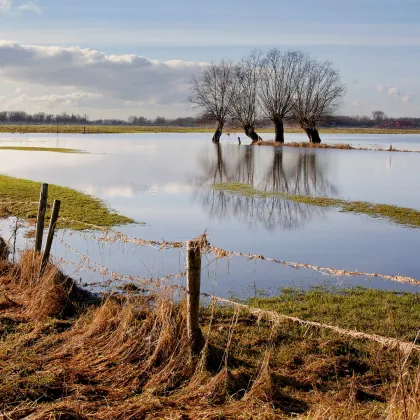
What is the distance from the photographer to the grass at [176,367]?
5250 millimetres

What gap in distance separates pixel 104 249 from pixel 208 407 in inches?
362

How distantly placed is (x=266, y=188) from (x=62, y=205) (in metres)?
11.6

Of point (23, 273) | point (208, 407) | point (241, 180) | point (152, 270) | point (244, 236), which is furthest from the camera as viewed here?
point (241, 180)

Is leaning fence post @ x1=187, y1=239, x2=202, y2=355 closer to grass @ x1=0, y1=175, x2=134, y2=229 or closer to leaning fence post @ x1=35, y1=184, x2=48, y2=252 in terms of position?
leaning fence post @ x1=35, y1=184, x2=48, y2=252

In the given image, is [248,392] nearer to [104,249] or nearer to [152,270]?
[152,270]

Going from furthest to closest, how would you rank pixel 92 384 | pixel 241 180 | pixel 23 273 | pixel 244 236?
pixel 241 180 < pixel 244 236 < pixel 23 273 < pixel 92 384

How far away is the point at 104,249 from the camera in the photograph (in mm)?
14102

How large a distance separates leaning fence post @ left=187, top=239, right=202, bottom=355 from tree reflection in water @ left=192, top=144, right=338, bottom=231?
1143 centimetres

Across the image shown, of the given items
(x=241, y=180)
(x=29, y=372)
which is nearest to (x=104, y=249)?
(x=29, y=372)

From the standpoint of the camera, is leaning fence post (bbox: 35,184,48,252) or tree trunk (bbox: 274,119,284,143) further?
tree trunk (bbox: 274,119,284,143)

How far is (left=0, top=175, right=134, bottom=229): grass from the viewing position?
1819cm

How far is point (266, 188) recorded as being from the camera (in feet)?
93.8

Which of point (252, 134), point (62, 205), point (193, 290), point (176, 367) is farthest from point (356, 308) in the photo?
point (252, 134)

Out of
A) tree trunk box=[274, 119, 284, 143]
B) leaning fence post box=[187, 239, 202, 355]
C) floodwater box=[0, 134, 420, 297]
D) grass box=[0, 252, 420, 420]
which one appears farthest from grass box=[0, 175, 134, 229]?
tree trunk box=[274, 119, 284, 143]
